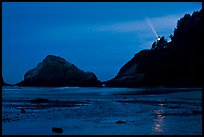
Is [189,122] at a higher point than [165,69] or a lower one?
lower

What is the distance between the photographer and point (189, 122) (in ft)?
77.4

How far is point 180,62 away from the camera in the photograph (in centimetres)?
10300

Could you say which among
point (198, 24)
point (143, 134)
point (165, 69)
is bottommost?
point (143, 134)

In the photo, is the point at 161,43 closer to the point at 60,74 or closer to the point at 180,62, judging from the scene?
the point at 180,62

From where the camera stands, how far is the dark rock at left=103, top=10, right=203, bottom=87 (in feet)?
313

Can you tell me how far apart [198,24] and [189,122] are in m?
89.6

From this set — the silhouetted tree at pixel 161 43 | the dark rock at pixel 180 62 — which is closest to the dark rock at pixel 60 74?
the silhouetted tree at pixel 161 43

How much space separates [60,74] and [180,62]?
336 ft

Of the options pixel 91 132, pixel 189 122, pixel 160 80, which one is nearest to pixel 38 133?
pixel 91 132

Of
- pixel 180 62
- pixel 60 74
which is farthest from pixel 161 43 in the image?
pixel 60 74

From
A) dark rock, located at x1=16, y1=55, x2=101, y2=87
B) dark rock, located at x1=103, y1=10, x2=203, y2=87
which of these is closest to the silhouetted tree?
dark rock, located at x1=103, y1=10, x2=203, y2=87

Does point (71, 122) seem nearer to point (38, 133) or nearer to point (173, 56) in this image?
point (38, 133)

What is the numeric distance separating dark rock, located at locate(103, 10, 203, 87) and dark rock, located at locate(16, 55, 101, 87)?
204 feet

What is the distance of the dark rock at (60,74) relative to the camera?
18988cm
